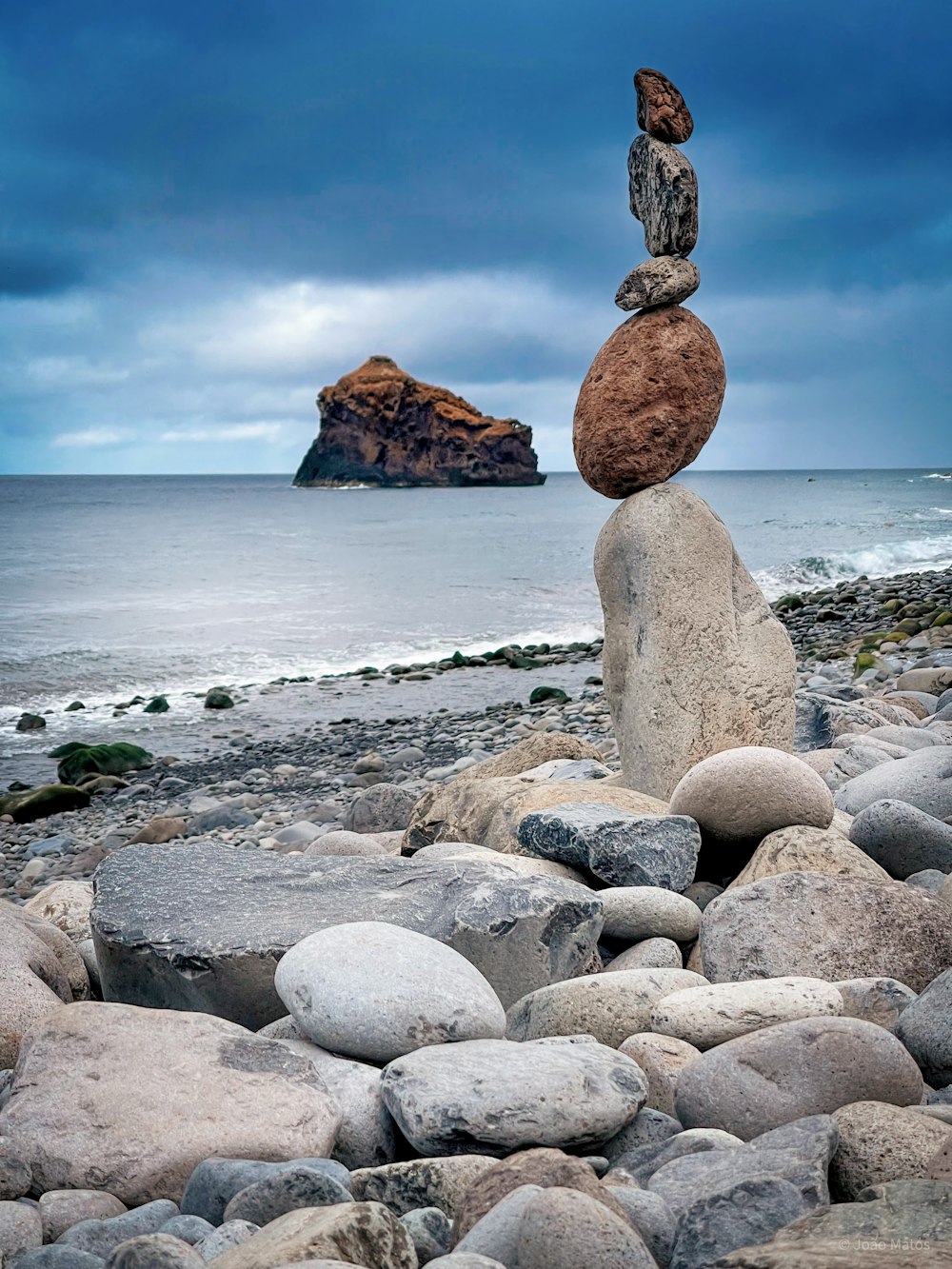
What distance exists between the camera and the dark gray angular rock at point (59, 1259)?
2562 millimetres

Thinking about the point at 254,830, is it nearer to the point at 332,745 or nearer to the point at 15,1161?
the point at 332,745

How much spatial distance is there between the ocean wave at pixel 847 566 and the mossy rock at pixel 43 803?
19.1 metres

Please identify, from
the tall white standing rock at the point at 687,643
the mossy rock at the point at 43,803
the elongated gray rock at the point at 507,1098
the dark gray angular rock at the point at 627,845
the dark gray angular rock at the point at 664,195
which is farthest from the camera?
the mossy rock at the point at 43,803

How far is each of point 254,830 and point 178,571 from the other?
91.2 ft

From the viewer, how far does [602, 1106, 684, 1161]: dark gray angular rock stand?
3266 millimetres

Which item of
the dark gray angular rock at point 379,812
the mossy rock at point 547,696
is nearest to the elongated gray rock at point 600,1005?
the dark gray angular rock at point 379,812

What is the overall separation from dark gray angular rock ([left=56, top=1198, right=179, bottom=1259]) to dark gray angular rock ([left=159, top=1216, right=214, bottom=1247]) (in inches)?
2.3

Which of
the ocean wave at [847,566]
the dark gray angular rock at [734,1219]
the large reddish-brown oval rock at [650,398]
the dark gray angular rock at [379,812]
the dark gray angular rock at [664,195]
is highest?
the dark gray angular rock at [664,195]

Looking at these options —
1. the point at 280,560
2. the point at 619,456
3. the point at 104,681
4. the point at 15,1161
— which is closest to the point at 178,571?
the point at 280,560

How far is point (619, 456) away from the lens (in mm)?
6727

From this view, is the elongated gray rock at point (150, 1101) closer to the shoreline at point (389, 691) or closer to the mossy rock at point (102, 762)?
the mossy rock at point (102, 762)

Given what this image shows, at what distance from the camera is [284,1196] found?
2742 mm

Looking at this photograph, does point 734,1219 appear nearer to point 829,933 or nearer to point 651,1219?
point 651,1219

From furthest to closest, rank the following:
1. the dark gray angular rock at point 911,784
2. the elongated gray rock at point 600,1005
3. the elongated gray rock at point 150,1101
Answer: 1. the dark gray angular rock at point 911,784
2. the elongated gray rock at point 600,1005
3. the elongated gray rock at point 150,1101
